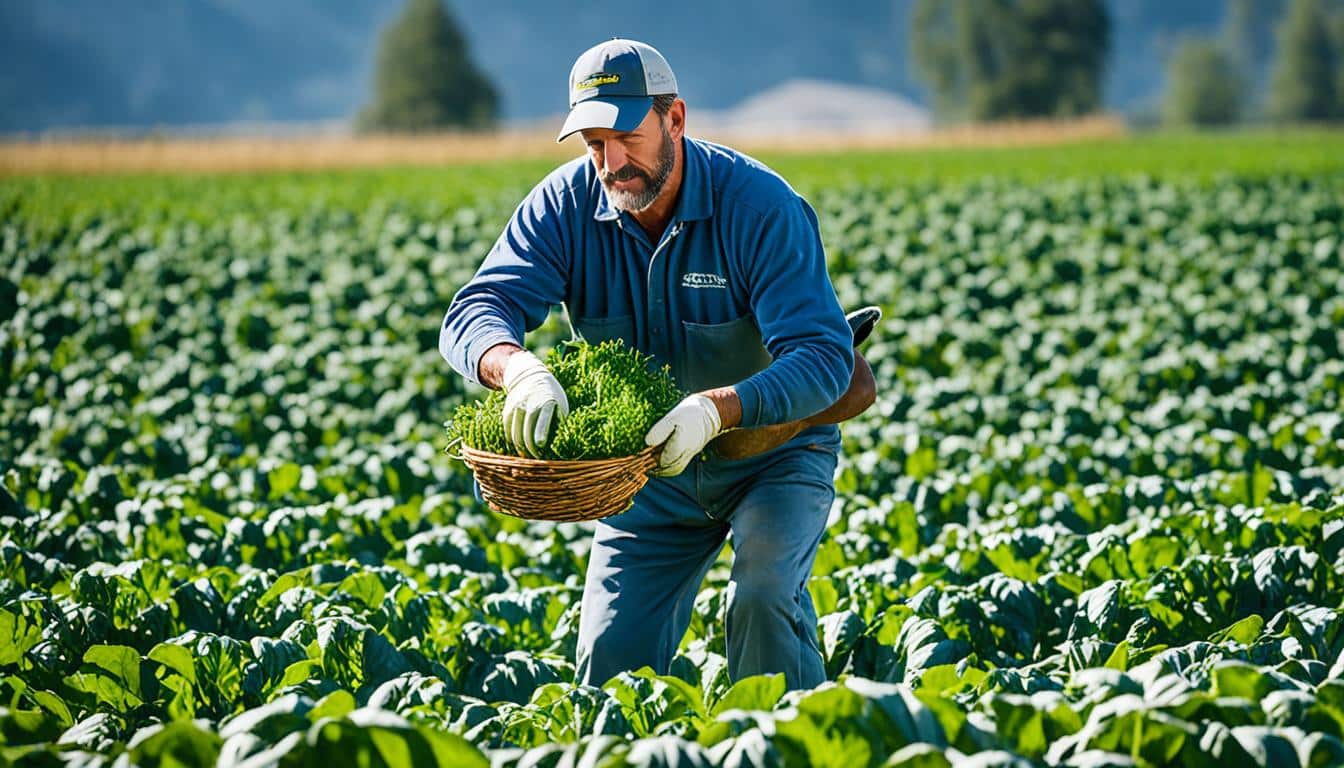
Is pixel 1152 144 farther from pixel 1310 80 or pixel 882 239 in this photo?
pixel 1310 80

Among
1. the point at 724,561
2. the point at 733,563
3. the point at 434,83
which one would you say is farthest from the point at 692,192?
the point at 434,83

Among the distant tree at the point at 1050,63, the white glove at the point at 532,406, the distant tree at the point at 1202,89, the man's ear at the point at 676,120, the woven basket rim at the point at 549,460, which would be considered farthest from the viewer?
the distant tree at the point at 1202,89

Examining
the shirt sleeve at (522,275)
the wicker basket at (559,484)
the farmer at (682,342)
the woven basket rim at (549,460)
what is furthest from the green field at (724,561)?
the shirt sleeve at (522,275)

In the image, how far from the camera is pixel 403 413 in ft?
34.5

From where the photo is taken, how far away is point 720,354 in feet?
15.1

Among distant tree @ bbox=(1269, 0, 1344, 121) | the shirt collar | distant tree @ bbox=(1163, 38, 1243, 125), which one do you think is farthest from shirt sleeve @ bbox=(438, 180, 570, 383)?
distant tree @ bbox=(1163, 38, 1243, 125)

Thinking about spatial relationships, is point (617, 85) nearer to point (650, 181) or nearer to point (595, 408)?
point (650, 181)

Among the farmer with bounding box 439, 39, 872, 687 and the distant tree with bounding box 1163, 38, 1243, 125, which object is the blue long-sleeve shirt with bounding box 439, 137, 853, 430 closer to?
the farmer with bounding box 439, 39, 872, 687

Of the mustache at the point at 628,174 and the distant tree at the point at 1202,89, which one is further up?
the distant tree at the point at 1202,89

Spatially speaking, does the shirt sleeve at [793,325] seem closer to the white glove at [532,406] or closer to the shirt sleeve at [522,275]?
the white glove at [532,406]

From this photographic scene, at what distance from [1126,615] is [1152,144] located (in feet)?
126

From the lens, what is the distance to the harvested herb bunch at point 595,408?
13.3 ft

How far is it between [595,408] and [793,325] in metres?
0.64

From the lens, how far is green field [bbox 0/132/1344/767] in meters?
3.36
